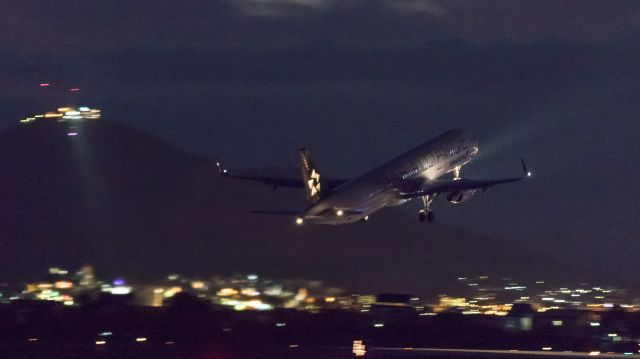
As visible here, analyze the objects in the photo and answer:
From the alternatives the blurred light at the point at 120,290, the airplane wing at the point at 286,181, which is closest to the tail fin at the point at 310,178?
the airplane wing at the point at 286,181

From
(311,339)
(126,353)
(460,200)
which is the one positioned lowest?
(126,353)

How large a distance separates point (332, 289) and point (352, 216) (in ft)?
245

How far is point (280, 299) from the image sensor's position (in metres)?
164

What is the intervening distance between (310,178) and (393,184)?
946cm

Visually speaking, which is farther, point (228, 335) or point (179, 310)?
point (179, 310)

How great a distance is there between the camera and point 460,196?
4815 inches

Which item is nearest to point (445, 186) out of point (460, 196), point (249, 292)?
point (460, 196)

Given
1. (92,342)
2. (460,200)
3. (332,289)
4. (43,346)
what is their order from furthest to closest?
(332,289)
(460,200)
(92,342)
(43,346)

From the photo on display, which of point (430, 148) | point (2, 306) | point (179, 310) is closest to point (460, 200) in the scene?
point (430, 148)

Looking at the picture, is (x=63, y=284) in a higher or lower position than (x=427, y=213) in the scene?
higher

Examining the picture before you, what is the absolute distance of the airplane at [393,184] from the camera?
107 metres

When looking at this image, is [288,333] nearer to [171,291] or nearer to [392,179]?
[392,179]

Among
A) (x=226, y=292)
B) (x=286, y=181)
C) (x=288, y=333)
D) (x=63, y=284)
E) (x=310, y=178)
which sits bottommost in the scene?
(x=288, y=333)

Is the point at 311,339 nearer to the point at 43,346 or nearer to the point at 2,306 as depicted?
the point at 43,346
